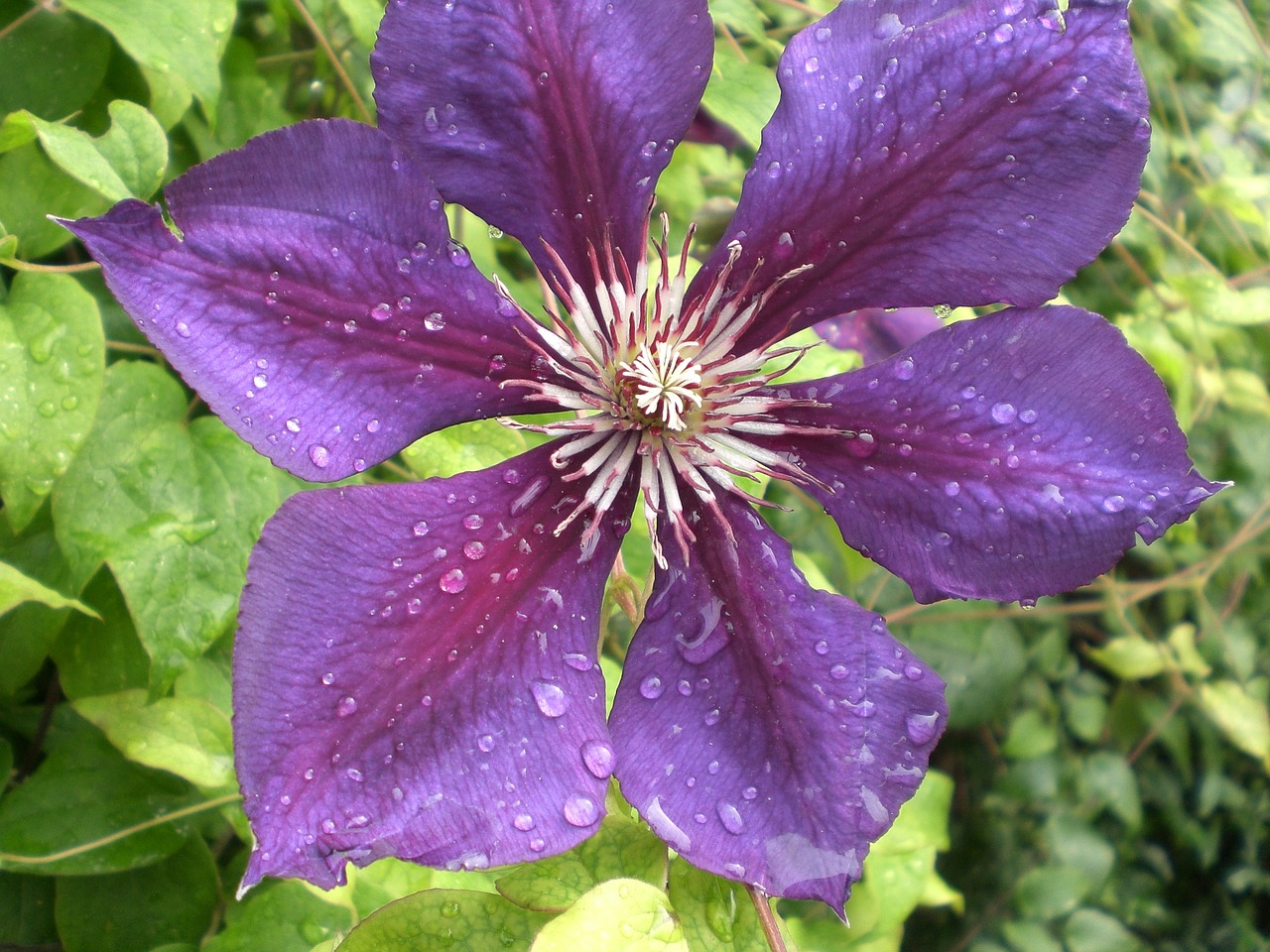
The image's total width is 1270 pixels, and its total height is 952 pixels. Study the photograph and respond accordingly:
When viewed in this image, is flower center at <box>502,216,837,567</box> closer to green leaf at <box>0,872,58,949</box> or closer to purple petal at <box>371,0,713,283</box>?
purple petal at <box>371,0,713,283</box>

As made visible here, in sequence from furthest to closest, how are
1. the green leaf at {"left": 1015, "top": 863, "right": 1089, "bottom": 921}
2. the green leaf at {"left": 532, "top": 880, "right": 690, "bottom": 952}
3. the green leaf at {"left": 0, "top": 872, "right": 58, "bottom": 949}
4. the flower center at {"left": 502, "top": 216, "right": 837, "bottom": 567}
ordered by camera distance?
the green leaf at {"left": 1015, "top": 863, "right": 1089, "bottom": 921}, the green leaf at {"left": 0, "top": 872, "right": 58, "bottom": 949}, the flower center at {"left": 502, "top": 216, "right": 837, "bottom": 567}, the green leaf at {"left": 532, "top": 880, "right": 690, "bottom": 952}

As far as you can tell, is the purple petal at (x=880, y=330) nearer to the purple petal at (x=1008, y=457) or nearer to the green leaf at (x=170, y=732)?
the purple petal at (x=1008, y=457)

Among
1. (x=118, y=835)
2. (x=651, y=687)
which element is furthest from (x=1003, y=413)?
(x=118, y=835)

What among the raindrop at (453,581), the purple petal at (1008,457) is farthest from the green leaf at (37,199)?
the purple petal at (1008,457)

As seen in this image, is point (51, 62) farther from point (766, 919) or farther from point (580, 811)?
point (766, 919)

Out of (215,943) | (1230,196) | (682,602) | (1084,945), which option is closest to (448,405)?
(682,602)

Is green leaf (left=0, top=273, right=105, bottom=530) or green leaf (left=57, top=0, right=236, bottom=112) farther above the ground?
green leaf (left=57, top=0, right=236, bottom=112)

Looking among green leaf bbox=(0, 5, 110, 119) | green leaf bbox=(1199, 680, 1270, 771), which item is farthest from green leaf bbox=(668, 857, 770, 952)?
green leaf bbox=(1199, 680, 1270, 771)

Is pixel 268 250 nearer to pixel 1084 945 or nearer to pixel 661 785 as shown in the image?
pixel 661 785
